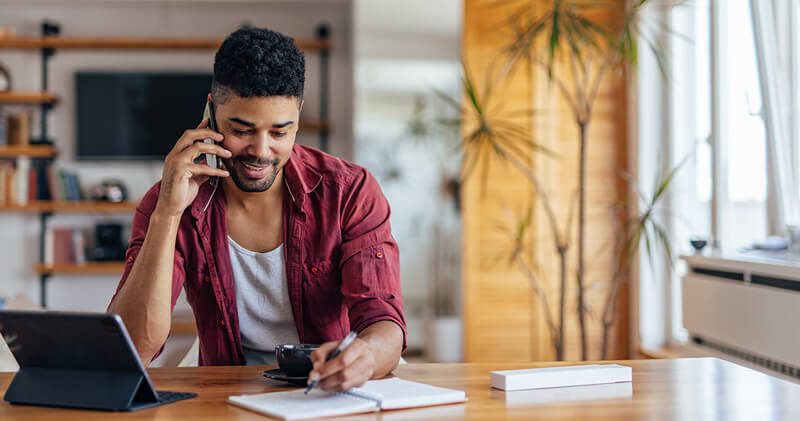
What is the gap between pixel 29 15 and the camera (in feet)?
16.8

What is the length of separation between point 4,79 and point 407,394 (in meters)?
4.76

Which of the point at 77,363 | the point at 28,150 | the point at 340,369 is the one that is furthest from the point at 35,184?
the point at 340,369

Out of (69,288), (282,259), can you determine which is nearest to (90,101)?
(69,288)

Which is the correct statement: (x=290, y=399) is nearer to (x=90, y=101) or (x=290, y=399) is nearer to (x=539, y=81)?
(x=539, y=81)

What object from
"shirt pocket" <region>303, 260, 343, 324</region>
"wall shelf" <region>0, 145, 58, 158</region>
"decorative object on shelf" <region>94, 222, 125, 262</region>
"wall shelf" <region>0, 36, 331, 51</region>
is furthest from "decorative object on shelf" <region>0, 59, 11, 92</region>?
"shirt pocket" <region>303, 260, 343, 324</region>

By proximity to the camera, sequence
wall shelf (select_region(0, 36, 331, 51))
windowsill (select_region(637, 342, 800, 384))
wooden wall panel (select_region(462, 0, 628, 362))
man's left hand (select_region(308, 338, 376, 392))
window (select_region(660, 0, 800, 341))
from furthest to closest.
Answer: wall shelf (select_region(0, 36, 331, 51)) → wooden wall panel (select_region(462, 0, 628, 362)) → window (select_region(660, 0, 800, 341)) → windowsill (select_region(637, 342, 800, 384)) → man's left hand (select_region(308, 338, 376, 392))

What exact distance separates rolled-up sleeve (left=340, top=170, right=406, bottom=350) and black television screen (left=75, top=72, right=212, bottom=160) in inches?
143

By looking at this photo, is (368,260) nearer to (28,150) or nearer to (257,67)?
(257,67)

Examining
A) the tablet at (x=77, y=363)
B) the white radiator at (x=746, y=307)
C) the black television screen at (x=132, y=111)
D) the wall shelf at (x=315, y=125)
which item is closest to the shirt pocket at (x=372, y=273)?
the tablet at (x=77, y=363)

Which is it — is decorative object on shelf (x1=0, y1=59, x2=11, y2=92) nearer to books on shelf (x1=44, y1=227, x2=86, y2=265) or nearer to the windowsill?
books on shelf (x1=44, y1=227, x2=86, y2=265)

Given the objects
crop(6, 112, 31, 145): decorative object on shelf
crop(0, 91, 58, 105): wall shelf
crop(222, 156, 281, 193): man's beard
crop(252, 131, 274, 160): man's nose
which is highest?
crop(0, 91, 58, 105): wall shelf

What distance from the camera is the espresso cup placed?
1.27m

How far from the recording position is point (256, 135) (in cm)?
153

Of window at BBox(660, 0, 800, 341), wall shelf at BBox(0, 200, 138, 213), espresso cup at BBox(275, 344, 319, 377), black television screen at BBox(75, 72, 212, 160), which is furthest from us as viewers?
black television screen at BBox(75, 72, 212, 160)
